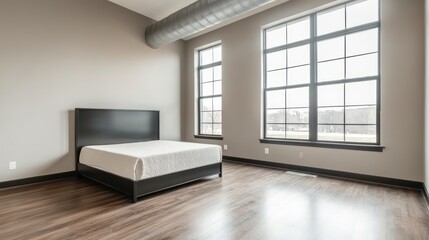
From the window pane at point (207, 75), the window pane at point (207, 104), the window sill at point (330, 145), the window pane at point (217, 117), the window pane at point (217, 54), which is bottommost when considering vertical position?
the window sill at point (330, 145)

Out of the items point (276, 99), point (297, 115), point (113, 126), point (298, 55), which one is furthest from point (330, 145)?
point (113, 126)

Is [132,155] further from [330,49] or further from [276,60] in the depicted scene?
[330,49]

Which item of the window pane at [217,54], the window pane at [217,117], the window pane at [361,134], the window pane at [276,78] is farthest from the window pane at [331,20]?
the window pane at [217,117]

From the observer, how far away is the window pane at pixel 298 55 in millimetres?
4180

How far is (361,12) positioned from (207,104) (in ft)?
11.9

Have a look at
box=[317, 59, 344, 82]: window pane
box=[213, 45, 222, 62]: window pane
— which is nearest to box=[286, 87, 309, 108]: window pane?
box=[317, 59, 344, 82]: window pane

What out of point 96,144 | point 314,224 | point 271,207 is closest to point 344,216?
point 314,224

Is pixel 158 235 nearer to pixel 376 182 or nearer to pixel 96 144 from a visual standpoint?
pixel 96 144

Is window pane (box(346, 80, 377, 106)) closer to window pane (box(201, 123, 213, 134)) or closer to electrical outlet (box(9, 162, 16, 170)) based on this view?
window pane (box(201, 123, 213, 134))

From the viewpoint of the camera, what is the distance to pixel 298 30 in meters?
4.30

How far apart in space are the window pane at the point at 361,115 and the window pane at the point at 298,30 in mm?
1561

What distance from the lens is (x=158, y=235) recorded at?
194 cm

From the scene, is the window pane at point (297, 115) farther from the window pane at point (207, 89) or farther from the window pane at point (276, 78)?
the window pane at point (207, 89)

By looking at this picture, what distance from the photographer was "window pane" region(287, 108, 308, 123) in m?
4.20
